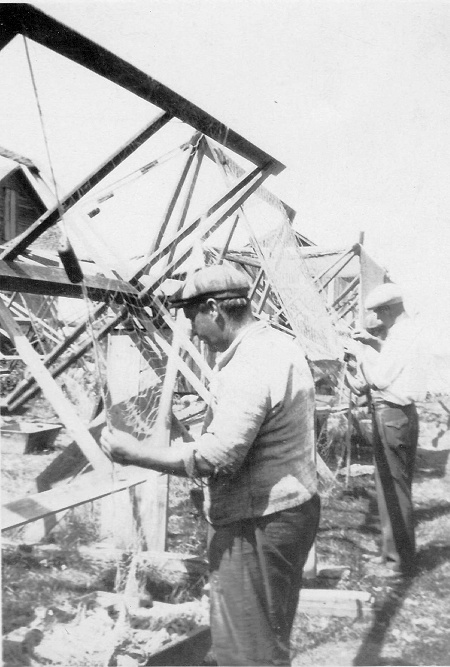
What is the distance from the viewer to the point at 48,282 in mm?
3029

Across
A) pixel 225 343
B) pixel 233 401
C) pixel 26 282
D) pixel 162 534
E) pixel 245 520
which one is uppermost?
pixel 26 282

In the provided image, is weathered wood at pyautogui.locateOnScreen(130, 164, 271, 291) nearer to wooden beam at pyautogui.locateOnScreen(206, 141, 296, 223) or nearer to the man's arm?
wooden beam at pyautogui.locateOnScreen(206, 141, 296, 223)

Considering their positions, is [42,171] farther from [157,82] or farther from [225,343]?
[225,343]

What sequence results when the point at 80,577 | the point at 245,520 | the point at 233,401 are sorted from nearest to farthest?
1. the point at 233,401
2. the point at 245,520
3. the point at 80,577

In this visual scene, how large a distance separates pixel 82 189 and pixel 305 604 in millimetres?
2975

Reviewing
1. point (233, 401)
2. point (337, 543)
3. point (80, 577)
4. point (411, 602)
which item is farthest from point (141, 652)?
point (337, 543)

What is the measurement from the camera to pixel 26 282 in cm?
295

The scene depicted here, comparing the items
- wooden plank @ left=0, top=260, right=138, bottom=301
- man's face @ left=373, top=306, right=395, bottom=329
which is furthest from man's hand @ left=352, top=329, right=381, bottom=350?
wooden plank @ left=0, top=260, right=138, bottom=301

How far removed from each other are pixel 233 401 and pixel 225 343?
13.2 inches

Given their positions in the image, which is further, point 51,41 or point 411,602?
point 411,602

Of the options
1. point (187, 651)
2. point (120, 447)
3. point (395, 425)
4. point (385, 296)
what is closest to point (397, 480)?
point (395, 425)

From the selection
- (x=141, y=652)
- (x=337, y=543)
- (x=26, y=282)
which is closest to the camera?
(x=141, y=652)

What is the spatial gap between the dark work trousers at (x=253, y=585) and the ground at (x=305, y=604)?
1.00m

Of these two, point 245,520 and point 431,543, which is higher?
point 245,520
